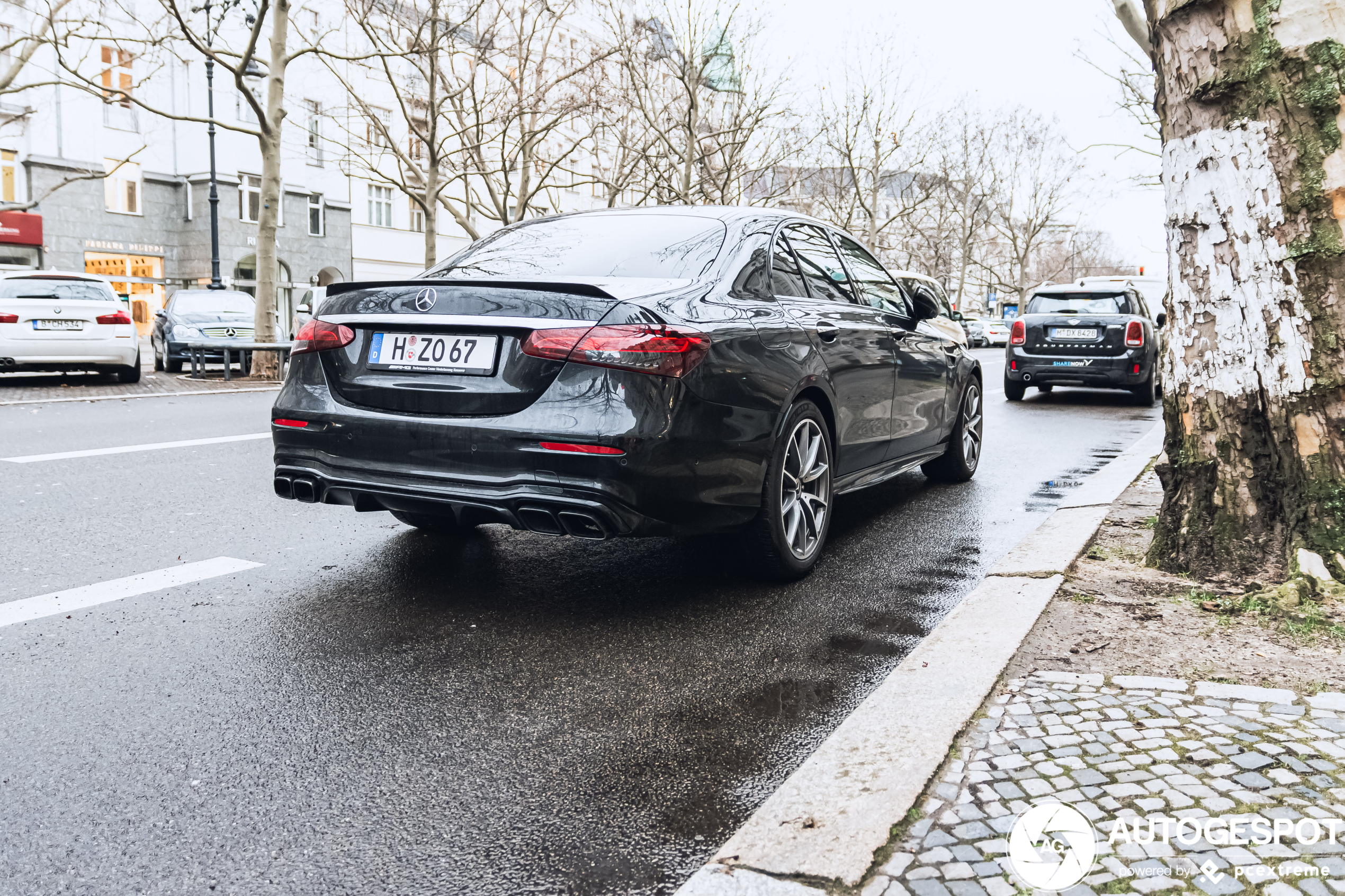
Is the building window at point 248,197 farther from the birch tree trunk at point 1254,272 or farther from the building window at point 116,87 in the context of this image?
the birch tree trunk at point 1254,272

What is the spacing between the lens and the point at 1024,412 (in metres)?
14.3

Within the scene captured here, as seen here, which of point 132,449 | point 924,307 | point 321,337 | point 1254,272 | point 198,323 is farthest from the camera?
point 198,323

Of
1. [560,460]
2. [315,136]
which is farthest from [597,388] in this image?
[315,136]

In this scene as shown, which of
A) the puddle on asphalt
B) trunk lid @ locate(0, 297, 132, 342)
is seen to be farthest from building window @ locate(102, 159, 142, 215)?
the puddle on asphalt

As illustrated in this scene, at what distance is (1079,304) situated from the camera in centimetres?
1599

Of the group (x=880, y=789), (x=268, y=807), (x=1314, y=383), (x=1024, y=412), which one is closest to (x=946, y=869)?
(x=880, y=789)

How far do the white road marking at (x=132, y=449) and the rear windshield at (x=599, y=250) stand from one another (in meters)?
4.50

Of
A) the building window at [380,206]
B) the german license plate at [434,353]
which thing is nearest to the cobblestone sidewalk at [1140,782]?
the german license plate at [434,353]

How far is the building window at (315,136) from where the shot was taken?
134ft

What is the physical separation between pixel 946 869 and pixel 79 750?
2.16m

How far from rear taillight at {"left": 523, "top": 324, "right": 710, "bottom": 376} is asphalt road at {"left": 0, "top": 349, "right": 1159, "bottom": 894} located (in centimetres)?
97

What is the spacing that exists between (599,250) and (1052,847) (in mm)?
3122

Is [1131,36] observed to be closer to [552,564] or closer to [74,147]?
[552,564]

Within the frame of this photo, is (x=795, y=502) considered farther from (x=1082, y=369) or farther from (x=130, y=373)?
(x=130, y=373)
